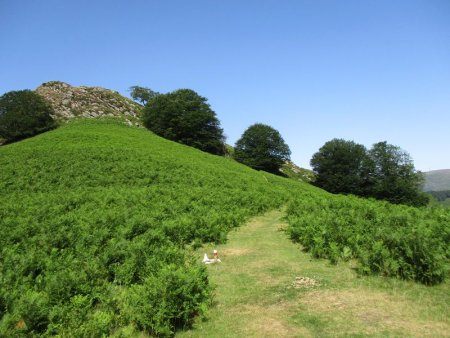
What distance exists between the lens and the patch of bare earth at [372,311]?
795 cm

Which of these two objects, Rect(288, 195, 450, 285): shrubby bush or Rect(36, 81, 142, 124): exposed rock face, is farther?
Rect(36, 81, 142, 124): exposed rock face

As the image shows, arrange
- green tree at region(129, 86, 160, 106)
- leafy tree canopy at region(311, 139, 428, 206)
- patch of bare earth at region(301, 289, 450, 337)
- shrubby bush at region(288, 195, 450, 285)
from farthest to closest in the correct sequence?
green tree at region(129, 86, 160, 106)
leafy tree canopy at region(311, 139, 428, 206)
shrubby bush at region(288, 195, 450, 285)
patch of bare earth at region(301, 289, 450, 337)

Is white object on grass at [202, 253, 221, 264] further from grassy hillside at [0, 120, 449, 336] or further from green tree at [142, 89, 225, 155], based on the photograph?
green tree at [142, 89, 225, 155]

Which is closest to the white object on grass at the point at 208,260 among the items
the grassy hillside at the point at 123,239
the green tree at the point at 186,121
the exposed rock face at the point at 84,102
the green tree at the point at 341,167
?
the grassy hillside at the point at 123,239

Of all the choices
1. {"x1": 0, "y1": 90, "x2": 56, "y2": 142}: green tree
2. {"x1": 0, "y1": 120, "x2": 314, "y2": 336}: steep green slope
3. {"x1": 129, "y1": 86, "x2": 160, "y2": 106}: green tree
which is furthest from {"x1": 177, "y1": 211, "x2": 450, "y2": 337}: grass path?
{"x1": 129, "y1": 86, "x2": 160, "y2": 106}: green tree

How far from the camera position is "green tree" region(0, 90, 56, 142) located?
62406mm

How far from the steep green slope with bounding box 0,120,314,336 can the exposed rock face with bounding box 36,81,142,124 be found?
149ft

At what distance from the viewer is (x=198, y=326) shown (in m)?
8.80

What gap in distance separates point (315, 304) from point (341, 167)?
80.2m

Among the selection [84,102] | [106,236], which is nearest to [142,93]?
[84,102]

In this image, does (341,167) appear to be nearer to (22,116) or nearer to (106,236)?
(22,116)

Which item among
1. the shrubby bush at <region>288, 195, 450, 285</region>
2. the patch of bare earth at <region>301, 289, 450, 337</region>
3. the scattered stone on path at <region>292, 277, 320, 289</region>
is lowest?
the scattered stone on path at <region>292, 277, 320, 289</region>

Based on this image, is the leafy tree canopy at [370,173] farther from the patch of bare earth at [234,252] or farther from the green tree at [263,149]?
the patch of bare earth at [234,252]

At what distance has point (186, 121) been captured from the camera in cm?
7388
